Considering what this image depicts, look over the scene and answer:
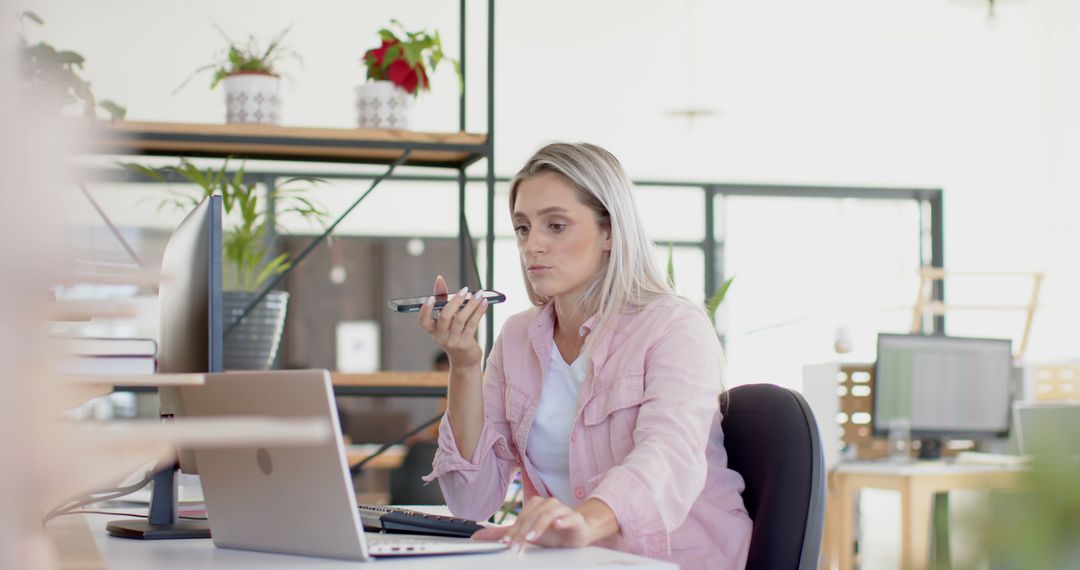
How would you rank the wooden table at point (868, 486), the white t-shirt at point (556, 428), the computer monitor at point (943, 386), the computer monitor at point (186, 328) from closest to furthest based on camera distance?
the computer monitor at point (186, 328) < the white t-shirt at point (556, 428) < the wooden table at point (868, 486) < the computer monitor at point (943, 386)

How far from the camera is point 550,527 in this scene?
1142 millimetres

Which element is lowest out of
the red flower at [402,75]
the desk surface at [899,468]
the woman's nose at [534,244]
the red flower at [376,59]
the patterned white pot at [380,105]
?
the desk surface at [899,468]

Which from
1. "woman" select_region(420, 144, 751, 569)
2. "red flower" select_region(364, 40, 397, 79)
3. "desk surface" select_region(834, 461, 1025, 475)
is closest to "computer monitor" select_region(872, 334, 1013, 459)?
"desk surface" select_region(834, 461, 1025, 475)

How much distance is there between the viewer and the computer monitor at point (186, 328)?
54.2 inches

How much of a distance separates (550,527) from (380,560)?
17 centimetres

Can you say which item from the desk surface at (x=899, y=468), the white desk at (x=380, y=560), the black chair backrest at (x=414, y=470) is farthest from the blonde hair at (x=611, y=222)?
the black chair backrest at (x=414, y=470)

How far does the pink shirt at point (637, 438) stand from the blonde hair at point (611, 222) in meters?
0.04

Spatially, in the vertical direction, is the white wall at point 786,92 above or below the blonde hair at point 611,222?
above

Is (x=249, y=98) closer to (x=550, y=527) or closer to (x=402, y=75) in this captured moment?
(x=402, y=75)

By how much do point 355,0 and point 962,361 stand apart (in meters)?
3.42

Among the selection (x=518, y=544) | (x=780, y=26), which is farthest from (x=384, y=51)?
(x=780, y=26)

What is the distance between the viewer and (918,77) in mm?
7184

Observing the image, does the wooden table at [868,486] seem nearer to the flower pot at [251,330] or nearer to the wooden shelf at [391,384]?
the wooden shelf at [391,384]

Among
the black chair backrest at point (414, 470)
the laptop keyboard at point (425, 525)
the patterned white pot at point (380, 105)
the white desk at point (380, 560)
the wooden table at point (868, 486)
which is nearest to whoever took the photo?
the white desk at point (380, 560)
